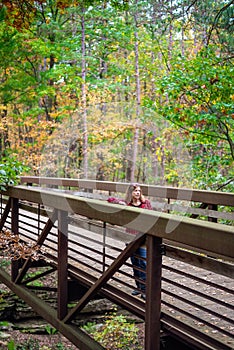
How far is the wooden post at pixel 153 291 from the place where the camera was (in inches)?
121

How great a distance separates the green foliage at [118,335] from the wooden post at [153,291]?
2.80 meters

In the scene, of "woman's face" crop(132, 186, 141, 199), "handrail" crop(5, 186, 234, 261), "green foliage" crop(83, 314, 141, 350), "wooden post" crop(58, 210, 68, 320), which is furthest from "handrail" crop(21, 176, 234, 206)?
"handrail" crop(5, 186, 234, 261)

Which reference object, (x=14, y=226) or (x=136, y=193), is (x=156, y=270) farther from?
(x=14, y=226)

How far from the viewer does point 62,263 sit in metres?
4.56

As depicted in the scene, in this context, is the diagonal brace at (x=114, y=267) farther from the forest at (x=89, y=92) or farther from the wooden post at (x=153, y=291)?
the forest at (x=89, y=92)

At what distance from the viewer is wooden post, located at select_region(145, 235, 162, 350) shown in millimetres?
3062

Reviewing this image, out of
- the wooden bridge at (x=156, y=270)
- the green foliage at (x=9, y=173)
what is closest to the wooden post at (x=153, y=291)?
the wooden bridge at (x=156, y=270)

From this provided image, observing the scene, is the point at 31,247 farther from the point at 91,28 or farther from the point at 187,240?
the point at 91,28

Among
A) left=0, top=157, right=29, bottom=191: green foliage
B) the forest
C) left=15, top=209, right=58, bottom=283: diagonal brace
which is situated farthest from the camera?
the forest

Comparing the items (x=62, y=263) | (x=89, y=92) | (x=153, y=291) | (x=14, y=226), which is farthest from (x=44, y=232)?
(x=89, y=92)

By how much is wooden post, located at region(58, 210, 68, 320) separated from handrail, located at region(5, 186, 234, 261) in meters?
0.21

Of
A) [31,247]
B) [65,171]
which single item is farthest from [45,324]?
[65,171]

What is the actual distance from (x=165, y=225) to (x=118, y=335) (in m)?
3.64

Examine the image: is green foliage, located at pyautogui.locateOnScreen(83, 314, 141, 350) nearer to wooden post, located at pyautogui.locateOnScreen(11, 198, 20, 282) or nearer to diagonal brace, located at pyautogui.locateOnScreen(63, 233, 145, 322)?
wooden post, located at pyautogui.locateOnScreen(11, 198, 20, 282)
